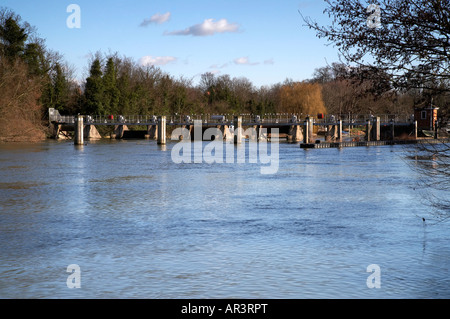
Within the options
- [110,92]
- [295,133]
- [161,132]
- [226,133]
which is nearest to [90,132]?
[110,92]

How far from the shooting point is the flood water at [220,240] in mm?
10242

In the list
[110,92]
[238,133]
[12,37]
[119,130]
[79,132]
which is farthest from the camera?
[110,92]

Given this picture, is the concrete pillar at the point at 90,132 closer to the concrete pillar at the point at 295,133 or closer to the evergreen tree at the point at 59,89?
the evergreen tree at the point at 59,89

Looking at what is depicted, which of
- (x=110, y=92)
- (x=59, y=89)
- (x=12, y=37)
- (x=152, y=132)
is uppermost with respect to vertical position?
(x=12, y=37)

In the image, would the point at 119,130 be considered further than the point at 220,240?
Yes

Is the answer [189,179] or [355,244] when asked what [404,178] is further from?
[355,244]

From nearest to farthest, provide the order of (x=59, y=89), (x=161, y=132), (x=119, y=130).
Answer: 1. (x=161, y=132)
2. (x=59, y=89)
3. (x=119, y=130)

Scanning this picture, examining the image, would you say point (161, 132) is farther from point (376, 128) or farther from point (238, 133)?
point (376, 128)

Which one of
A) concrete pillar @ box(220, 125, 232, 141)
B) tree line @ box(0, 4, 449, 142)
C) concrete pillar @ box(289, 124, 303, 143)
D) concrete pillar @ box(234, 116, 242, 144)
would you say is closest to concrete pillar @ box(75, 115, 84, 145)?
tree line @ box(0, 4, 449, 142)

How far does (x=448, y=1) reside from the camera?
10250 millimetres

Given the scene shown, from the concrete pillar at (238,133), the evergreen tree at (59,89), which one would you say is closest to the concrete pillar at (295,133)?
the concrete pillar at (238,133)

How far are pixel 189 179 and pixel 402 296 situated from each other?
19.4 meters

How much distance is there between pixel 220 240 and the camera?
541 inches
